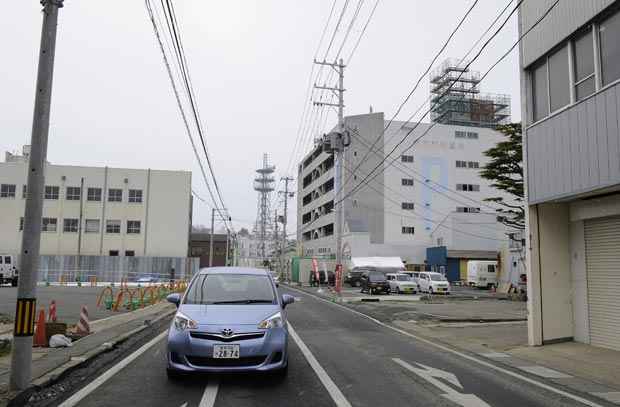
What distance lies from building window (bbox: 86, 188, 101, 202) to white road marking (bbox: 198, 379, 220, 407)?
54.1m

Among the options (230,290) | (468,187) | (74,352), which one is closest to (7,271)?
(74,352)

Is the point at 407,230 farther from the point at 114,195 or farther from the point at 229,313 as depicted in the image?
the point at 229,313

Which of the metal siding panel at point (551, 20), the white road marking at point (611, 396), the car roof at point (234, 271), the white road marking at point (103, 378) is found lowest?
the white road marking at point (611, 396)

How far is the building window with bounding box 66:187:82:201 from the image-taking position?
183ft

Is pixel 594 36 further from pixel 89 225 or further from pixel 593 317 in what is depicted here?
pixel 89 225

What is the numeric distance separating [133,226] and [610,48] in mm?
53866

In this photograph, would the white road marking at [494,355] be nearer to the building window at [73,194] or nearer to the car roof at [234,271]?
the car roof at [234,271]

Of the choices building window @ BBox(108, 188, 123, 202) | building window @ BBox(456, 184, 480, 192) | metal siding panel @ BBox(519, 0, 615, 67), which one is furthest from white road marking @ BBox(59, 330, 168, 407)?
building window @ BBox(456, 184, 480, 192)

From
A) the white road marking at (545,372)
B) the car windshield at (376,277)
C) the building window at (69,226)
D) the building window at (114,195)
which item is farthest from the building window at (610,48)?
the building window at (69,226)

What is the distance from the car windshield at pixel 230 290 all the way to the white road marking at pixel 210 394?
1.19 m

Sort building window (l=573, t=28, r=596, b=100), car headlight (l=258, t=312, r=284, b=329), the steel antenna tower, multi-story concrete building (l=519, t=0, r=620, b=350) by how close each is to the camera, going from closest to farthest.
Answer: car headlight (l=258, t=312, r=284, b=329), multi-story concrete building (l=519, t=0, r=620, b=350), building window (l=573, t=28, r=596, b=100), the steel antenna tower

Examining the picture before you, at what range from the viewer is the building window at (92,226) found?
183 feet

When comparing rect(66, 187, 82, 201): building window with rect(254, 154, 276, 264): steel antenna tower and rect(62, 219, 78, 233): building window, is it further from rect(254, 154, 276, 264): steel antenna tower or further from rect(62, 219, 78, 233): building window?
rect(254, 154, 276, 264): steel antenna tower

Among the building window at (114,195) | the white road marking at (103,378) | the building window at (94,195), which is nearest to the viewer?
the white road marking at (103,378)
